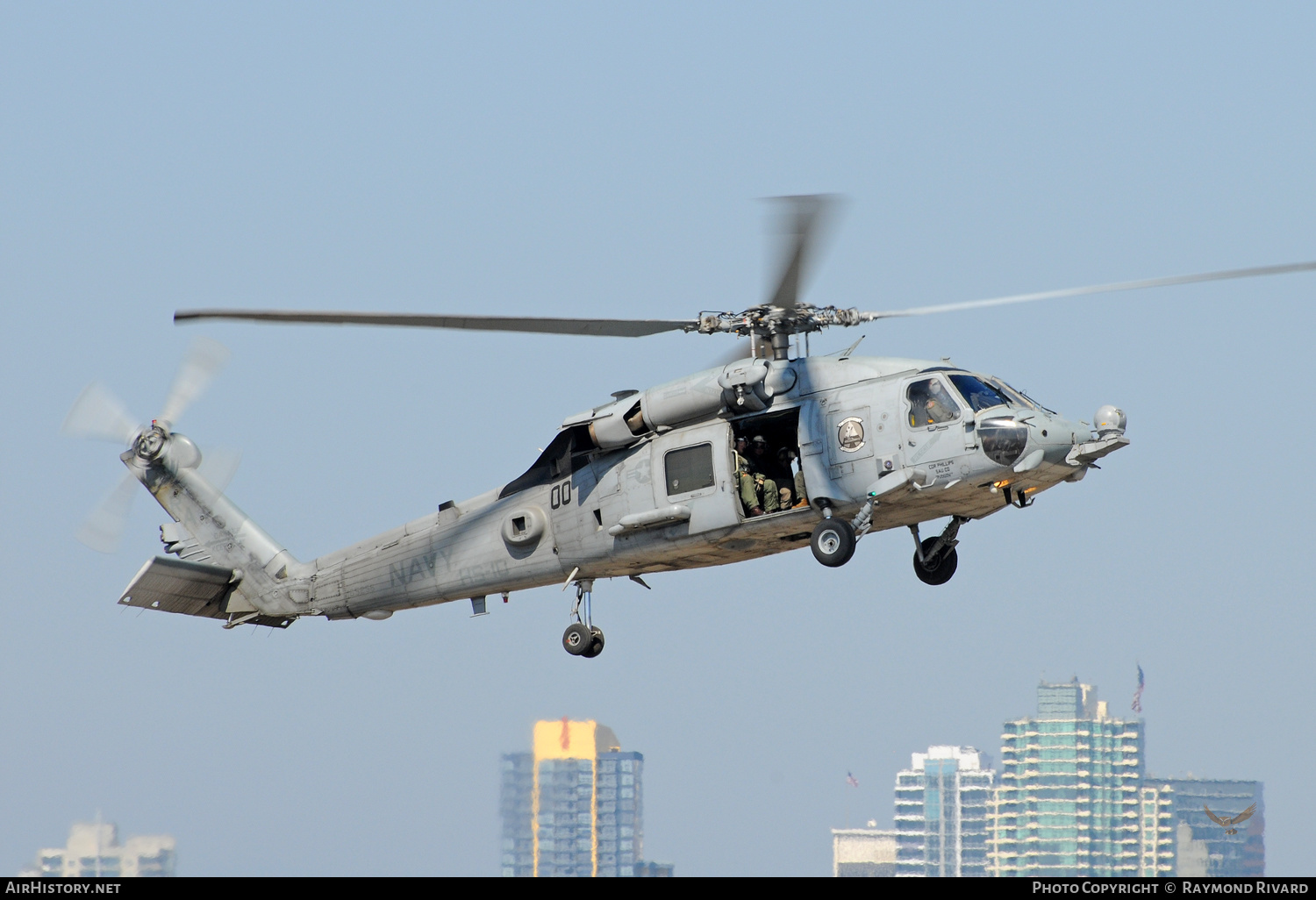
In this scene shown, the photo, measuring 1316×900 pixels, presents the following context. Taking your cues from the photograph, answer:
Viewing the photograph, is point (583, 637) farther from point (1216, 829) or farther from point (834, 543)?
point (1216, 829)

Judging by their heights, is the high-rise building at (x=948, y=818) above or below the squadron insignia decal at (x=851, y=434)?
below

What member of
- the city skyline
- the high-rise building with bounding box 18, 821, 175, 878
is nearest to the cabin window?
the high-rise building with bounding box 18, 821, 175, 878

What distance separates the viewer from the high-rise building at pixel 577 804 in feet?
330

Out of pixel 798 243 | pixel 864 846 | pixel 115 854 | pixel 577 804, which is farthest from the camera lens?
pixel 864 846

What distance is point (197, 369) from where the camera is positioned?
3114 cm

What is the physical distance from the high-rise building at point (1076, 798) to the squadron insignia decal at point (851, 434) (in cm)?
12967

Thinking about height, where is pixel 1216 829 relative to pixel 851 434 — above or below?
below

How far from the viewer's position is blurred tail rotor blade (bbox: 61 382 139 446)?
100 ft

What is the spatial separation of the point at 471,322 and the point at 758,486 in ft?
15.2

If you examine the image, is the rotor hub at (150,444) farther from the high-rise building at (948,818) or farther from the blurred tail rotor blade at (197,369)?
the high-rise building at (948,818)

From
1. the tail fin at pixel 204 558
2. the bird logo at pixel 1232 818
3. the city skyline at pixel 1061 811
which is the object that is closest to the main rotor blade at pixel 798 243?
the tail fin at pixel 204 558

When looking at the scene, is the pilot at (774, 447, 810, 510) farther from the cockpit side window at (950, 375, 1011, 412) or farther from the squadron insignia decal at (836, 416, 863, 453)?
the cockpit side window at (950, 375, 1011, 412)

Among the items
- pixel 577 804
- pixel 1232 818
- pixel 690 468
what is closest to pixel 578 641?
pixel 690 468

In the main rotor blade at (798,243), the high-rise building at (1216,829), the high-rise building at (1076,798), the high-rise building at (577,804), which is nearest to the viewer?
the main rotor blade at (798,243)
